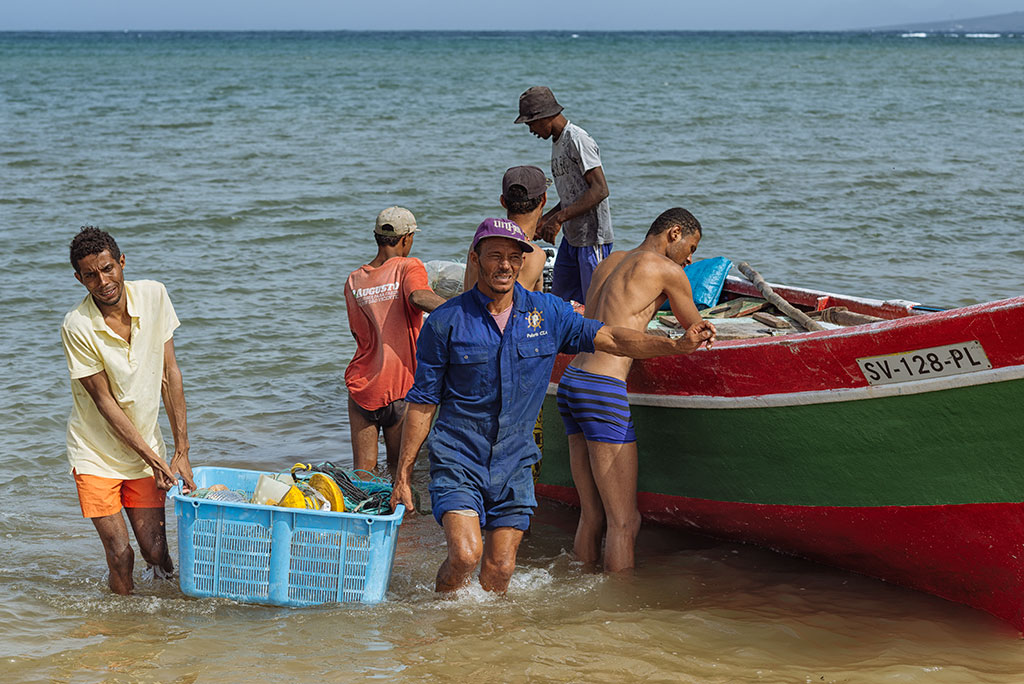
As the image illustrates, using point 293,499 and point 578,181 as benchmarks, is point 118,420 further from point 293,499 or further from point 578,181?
point 578,181

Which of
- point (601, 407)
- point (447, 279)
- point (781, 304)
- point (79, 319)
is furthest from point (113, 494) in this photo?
point (781, 304)

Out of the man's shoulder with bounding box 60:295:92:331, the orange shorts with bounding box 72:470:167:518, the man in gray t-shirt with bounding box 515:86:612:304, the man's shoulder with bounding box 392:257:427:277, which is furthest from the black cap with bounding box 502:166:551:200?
the orange shorts with bounding box 72:470:167:518

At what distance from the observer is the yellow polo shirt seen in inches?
182

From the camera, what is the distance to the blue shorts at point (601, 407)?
5238mm

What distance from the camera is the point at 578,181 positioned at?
688 cm

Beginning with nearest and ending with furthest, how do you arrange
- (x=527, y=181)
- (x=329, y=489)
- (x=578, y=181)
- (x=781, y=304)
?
(x=329, y=489) < (x=527, y=181) < (x=578, y=181) < (x=781, y=304)

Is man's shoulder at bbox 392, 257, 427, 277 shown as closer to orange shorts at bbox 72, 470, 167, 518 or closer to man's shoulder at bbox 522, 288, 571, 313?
man's shoulder at bbox 522, 288, 571, 313

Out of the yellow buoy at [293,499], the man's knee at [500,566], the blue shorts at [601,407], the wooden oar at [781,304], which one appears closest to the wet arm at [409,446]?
the yellow buoy at [293,499]

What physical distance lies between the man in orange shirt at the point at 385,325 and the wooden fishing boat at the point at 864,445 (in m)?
1.23

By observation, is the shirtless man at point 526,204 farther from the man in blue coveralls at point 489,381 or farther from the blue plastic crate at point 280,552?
the blue plastic crate at point 280,552

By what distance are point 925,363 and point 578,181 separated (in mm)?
2910

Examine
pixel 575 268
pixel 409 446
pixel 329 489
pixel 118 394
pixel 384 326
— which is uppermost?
pixel 575 268

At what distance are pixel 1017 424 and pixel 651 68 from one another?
5033 centimetres

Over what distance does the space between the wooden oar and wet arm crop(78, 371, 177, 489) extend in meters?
3.75
